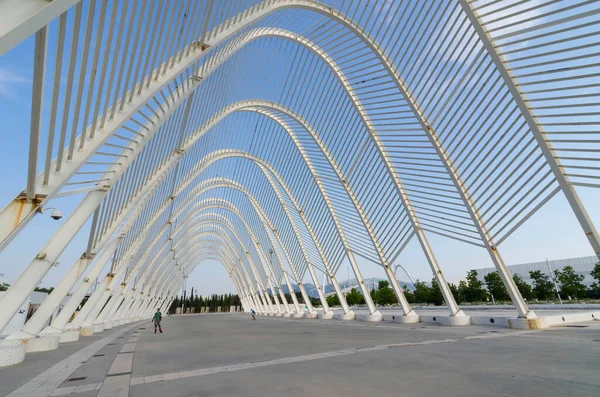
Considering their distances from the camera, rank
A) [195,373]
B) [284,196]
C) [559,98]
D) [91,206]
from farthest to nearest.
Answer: [284,196], [559,98], [91,206], [195,373]

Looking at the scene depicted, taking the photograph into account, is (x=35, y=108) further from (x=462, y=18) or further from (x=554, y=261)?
(x=554, y=261)

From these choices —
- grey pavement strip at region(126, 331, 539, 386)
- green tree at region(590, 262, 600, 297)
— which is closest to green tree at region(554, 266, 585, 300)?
green tree at region(590, 262, 600, 297)

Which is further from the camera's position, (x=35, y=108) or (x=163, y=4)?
(x=163, y=4)

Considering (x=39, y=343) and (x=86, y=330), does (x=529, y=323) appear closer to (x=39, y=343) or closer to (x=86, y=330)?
(x=39, y=343)

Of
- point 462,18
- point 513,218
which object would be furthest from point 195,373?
point 462,18

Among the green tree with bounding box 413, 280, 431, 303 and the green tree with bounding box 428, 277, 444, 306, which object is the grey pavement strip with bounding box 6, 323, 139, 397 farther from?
the green tree with bounding box 413, 280, 431, 303

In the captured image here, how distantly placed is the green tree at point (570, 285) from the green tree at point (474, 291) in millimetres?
8194

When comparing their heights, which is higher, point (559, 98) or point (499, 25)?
point (499, 25)

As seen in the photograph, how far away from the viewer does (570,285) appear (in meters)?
36.5

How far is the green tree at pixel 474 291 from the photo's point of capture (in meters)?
43.4

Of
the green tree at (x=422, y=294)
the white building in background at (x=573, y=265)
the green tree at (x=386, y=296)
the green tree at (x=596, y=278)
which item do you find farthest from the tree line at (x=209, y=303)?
the green tree at (x=596, y=278)

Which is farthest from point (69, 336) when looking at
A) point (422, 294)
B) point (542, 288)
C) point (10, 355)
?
point (422, 294)

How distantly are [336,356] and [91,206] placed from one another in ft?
23.7

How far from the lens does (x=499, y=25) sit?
12156 millimetres
